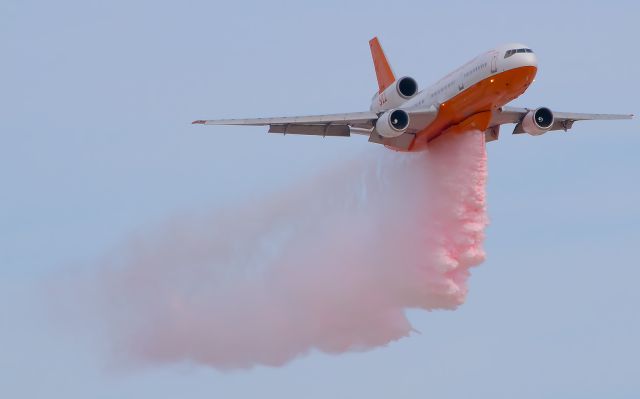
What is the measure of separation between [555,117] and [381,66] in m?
7.94

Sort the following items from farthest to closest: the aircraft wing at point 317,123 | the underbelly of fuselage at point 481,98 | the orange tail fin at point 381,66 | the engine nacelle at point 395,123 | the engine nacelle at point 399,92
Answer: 1. the orange tail fin at point 381,66
2. the engine nacelle at point 399,92
3. the aircraft wing at point 317,123
4. the engine nacelle at point 395,123
5. the underbelly of fuselage at point 481,98

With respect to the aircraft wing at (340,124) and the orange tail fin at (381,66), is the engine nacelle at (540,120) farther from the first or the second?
the orange tail fin at (381,66)

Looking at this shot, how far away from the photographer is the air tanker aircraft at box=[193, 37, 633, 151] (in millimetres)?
68812

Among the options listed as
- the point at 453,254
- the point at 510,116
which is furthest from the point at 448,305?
the point at 510,116

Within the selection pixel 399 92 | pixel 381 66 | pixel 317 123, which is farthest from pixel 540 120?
pixel 381 66

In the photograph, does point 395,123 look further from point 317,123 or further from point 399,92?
point 399,92

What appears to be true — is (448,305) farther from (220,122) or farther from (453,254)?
(220,122)

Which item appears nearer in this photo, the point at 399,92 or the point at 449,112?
the point at 449,112

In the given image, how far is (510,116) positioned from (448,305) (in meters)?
7.38

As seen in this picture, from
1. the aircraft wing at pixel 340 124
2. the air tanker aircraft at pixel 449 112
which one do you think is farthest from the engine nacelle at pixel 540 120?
the aircraft wing at pixel 340 124

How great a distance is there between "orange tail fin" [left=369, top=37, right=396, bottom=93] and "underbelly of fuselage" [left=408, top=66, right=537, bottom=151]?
6.51 meters

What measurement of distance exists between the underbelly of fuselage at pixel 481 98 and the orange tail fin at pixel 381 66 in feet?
21.4

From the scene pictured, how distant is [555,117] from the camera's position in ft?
250

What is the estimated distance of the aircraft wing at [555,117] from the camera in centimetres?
7375
